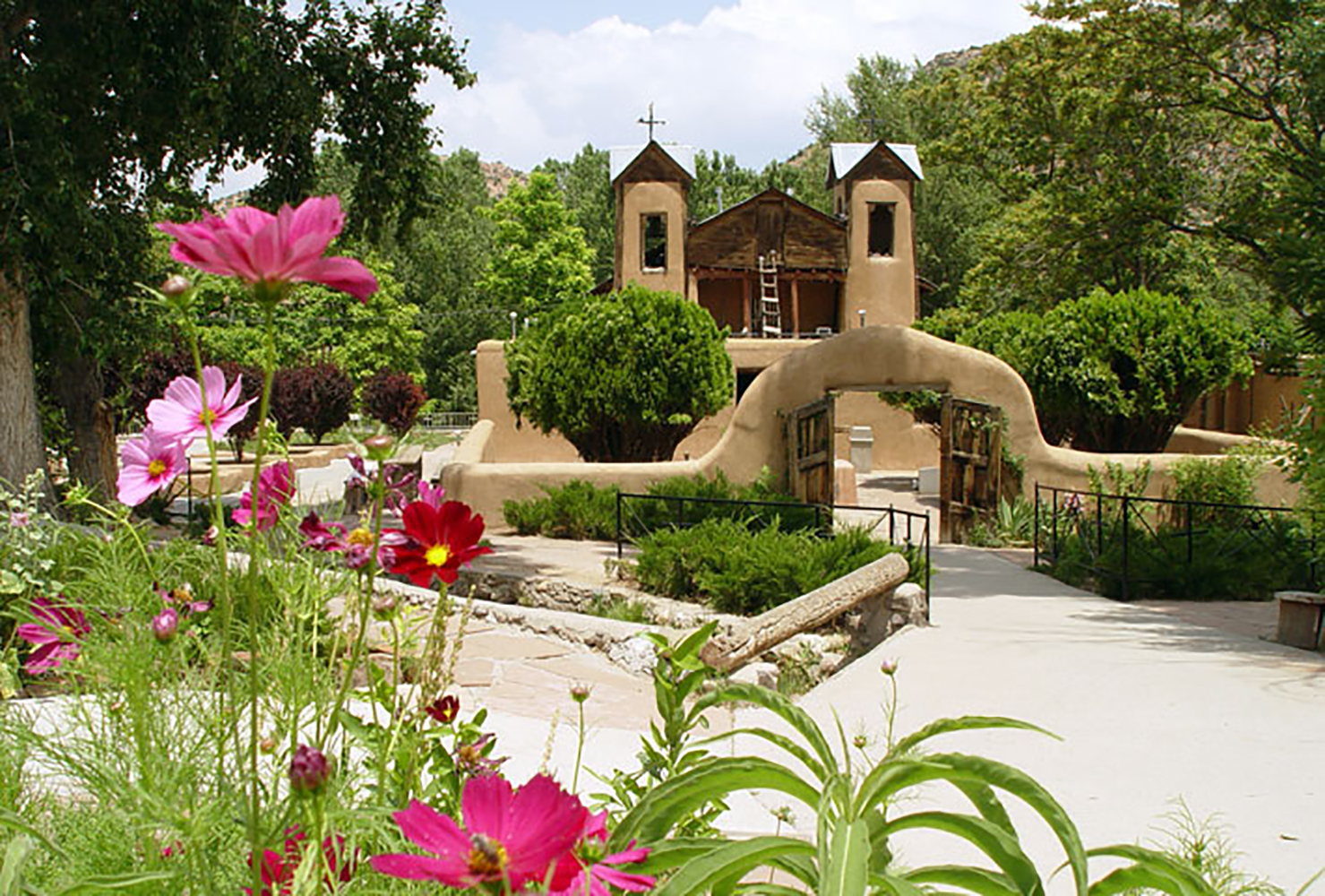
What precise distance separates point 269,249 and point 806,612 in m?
7.77

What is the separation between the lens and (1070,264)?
17.8 meters

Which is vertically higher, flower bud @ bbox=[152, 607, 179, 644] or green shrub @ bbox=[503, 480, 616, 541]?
flower bud @ bbox=[152, 607, 179, 644]

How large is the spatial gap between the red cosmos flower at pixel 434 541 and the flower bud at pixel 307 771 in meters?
0.52

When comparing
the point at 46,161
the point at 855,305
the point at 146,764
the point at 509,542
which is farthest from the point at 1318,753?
the point at 855,305

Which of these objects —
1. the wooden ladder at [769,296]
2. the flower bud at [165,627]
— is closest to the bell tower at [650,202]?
the wooden ladder at [769,296]

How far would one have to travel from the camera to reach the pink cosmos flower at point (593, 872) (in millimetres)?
1107

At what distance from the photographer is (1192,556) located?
473 inches

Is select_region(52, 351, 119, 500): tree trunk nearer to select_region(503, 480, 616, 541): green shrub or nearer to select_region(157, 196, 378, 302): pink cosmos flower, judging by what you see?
select_region(503, 480, 616, 541): green shrub

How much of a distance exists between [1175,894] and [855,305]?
3022 cm

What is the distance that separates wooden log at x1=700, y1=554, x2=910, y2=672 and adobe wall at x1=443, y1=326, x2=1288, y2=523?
18.3 feet

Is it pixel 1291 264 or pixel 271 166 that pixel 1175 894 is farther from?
pixel 271 166

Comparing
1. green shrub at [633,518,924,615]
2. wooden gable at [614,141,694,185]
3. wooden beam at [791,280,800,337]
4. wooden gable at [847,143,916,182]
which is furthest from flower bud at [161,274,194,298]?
wooden gable at [847,143,916,182]

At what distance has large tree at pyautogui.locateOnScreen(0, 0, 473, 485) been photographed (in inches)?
415

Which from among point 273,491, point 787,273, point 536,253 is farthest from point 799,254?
point 273,491
